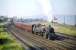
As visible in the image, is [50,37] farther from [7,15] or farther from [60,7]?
[7,15]

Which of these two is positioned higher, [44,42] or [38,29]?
[38,29]

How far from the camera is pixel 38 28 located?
2332 millimetres

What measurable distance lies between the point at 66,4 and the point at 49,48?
1.94 feet

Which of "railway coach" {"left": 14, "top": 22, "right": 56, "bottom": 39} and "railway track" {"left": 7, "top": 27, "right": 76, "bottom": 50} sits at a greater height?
"railway coach" {"left": 14, "top": 22, "right": 56, "bottom": 39}

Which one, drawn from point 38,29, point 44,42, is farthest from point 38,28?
point 44,42

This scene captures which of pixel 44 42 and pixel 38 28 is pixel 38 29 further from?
pixel 44 42

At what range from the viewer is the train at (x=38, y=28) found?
2311mm

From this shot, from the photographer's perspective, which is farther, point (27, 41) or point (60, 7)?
point (60, 7)

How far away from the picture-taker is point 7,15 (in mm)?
2299

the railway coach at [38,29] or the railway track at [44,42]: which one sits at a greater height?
the railway coach at [38,29]

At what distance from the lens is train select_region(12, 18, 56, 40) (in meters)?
2.31

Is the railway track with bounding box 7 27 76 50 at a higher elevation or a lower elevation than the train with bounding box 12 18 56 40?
lower

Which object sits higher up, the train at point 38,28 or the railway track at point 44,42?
the train at point 38,28

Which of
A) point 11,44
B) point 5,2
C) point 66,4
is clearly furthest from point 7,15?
point 66,4
